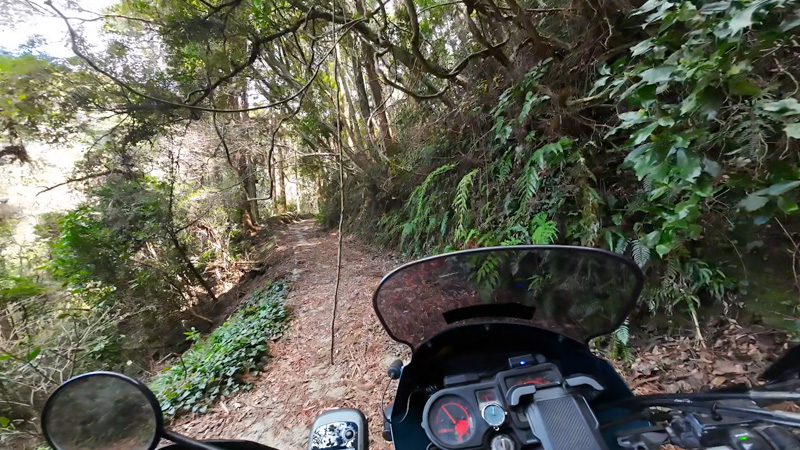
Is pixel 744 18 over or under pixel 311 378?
over

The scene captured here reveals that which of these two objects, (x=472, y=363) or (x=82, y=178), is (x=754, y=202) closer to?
(x=472, y=363)

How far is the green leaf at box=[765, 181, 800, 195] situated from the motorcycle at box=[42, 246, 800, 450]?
2.10 feet

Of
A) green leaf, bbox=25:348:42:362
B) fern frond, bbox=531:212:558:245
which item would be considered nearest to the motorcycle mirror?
fern frond, bbox=531:212:558:245

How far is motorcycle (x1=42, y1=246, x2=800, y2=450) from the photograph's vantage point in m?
0.99

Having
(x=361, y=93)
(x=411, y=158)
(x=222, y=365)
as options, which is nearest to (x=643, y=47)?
(x=222, y=365)

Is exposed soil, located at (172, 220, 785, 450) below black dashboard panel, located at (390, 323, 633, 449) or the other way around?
below

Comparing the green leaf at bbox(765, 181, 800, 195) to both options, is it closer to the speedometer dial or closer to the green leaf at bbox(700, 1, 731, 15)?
the green leaf at bbox(700, 1, 731, 15)

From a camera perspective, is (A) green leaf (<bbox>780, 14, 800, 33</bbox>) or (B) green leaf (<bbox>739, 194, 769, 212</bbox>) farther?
(B) green leaf (<bbox>739, 194, 769, 212</bbox>)

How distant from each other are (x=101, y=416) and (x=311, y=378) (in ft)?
10.4

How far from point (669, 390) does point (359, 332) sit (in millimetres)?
3499

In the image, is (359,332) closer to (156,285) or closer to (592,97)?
(592,97)

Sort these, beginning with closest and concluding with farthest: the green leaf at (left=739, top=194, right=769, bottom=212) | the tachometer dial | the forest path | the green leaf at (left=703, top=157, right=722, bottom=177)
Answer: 1. the tachometer dial
2. the green leaf at (left=739, top=194, right=769, bottom=212)
3. the green leaf at (left=703, top=157, right=722, bottom=177)
4. the forest path

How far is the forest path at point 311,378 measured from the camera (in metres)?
3.36

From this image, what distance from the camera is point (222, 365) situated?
14.2 ft
